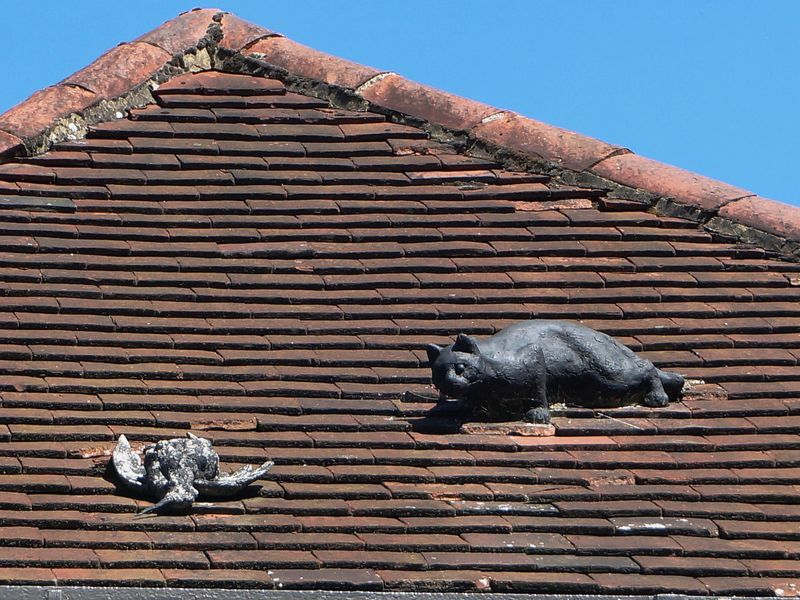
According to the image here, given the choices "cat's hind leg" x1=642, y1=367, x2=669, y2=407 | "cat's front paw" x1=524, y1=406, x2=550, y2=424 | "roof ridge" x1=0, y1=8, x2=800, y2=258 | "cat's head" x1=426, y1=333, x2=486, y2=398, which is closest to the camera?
"cat's head" x1=426, y1=333, x2=486, y2=398

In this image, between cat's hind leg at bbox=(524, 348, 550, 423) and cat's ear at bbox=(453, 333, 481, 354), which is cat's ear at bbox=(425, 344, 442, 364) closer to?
cat's ear at bbox=(453, 333, 481, 354)

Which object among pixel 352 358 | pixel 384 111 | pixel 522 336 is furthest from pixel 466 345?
pixel 384 111

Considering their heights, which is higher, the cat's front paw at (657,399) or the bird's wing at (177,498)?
the cat's front paw at (657,399)

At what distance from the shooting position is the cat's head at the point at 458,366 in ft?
26.0

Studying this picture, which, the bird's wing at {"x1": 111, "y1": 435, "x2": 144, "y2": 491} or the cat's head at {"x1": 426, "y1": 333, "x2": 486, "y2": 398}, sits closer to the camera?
the bird's wing at {"x1": 111, "y1": 435, "x2": 144, "y2": 491}

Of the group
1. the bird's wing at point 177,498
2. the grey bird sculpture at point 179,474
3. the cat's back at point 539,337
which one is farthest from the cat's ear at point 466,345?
the bird's wing at point 177,498

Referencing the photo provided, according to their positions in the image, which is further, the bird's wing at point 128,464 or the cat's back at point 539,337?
the cat's back at point 539,337

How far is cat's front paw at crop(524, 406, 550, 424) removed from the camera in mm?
8055

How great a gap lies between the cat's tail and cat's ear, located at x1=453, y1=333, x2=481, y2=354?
99cm

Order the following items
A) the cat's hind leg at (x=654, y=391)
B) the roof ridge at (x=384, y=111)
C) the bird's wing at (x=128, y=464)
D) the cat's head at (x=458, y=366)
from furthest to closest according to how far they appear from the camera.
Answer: the roof ridge at (x=384, y=111)
the cat's hind leg at (x=654, y=391)
the cat's head at (x=458, y=366)
the bird's wing at (x=128, y=464)

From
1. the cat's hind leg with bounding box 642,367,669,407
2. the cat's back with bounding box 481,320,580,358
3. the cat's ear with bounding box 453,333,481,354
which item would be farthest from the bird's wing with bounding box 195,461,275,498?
the cat's hind leg with bounding box 642,367,669,407

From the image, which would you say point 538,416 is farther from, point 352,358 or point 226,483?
point 226,483

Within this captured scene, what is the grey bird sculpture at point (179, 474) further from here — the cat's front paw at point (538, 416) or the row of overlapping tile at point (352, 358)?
the cat's front paw at point (538, 416)

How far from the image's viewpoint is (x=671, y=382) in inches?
327
